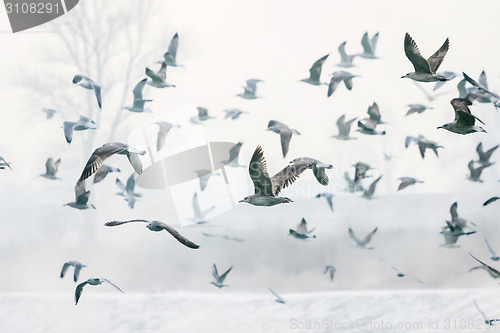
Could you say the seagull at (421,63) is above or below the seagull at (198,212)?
above

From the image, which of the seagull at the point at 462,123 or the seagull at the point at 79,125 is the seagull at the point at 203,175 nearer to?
the seagull at the point at 79,125

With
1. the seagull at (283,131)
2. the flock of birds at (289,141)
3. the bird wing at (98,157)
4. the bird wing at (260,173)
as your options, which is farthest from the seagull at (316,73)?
the bird wing at (260,173)

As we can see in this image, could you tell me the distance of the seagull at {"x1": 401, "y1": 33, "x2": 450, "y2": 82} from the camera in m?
5.46

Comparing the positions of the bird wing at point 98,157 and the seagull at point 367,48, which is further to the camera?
the seagull at point 367,48

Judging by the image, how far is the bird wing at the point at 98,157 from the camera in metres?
5.96

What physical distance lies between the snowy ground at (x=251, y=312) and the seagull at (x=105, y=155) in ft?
25.6

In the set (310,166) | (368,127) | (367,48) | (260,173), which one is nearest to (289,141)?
(368,127)

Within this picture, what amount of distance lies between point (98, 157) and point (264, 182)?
6.32 ft

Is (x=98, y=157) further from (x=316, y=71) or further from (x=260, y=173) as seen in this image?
(x=316, y=71)

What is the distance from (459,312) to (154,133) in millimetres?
8288

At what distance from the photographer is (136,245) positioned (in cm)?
1468

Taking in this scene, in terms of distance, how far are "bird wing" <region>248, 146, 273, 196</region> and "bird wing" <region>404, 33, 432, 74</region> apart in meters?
1.82

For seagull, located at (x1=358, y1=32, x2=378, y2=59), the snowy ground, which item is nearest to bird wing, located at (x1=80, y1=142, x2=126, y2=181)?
seagull, located at (x1=358, y1=32, x2=378, y2=59)

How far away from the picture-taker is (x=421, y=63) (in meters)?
5.64
